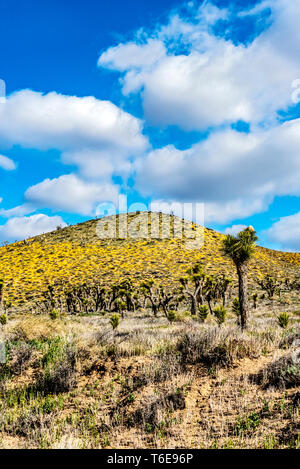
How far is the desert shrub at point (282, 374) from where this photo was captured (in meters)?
6.55

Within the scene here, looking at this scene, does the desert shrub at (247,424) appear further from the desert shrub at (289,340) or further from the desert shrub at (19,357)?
the desert shrub at (19,357)

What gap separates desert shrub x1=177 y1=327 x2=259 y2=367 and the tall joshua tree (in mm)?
6219

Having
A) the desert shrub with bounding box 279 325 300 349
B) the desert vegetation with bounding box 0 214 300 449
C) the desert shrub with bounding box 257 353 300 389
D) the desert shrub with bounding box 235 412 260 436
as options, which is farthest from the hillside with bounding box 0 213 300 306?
the desert shrub with bounding box 235 412 260 436

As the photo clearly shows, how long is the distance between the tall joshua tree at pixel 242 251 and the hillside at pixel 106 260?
30.6 metres

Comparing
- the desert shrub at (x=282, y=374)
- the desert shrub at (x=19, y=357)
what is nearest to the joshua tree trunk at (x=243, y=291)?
the desert shrub at (x=282, y=374)

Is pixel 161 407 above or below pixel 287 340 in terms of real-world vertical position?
below

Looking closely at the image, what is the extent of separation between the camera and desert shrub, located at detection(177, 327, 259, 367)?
7.98 meters

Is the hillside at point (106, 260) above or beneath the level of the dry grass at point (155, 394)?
above

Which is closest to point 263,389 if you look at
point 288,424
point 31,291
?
point 288,424

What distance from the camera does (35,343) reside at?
438 inches

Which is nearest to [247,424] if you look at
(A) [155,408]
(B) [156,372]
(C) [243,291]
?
(A) [155,408]
